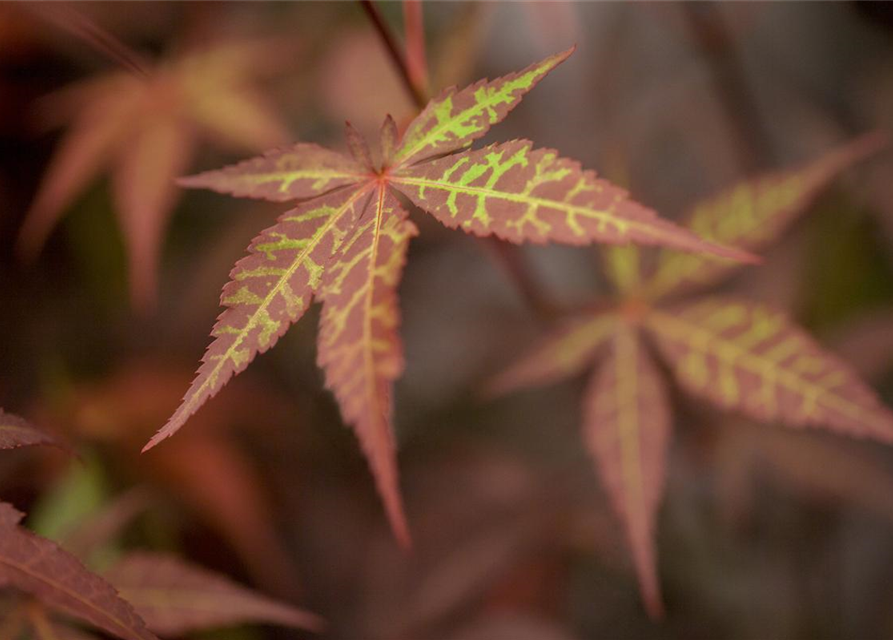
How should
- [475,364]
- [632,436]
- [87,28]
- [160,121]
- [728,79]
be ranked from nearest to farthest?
[87,28]
[632,436]
[160,121]
[728,79]
[475,364]

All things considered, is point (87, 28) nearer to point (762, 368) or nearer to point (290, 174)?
point (290, 174)

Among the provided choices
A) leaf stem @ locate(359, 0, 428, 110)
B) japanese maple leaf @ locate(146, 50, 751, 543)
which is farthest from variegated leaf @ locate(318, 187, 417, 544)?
leaf stem @ locate(359, 0, 428, 110)

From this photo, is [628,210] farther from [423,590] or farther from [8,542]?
[423,590]

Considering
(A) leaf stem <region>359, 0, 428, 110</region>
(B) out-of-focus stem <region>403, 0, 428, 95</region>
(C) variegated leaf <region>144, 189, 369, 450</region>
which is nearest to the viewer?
(C) variegated leaf <region>144, 189, 369, 450</region>

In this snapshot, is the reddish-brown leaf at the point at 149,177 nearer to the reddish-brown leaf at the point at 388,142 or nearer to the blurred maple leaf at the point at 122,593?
the blurred maple leaf at the point at 122,593

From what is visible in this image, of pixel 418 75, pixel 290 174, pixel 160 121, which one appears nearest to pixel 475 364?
pixel 160 121

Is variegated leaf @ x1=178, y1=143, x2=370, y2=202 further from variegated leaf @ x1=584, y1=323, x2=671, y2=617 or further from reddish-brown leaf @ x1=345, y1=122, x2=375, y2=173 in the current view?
variegated leaf @ x1=584, y1=323, x2=671, y2=617

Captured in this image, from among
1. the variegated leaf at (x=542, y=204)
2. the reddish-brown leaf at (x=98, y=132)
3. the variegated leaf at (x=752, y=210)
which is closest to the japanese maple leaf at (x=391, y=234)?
the variegated leaf at (x=542, y=204)
